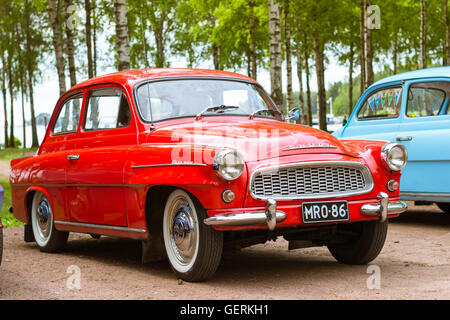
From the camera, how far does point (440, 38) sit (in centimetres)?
3672

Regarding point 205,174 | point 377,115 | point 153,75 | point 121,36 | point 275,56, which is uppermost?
point 121,36

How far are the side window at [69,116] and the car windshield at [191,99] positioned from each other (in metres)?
1.30

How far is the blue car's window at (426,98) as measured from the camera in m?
8.84

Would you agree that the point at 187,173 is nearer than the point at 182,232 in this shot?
Yes

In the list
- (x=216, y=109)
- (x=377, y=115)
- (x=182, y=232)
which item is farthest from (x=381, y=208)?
(x=377, y=115)

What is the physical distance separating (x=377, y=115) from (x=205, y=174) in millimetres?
5087

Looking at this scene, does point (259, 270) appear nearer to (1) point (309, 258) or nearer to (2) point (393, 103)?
(1) point (309, 258)

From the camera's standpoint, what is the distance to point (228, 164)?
511cm

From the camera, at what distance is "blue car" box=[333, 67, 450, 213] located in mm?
8539

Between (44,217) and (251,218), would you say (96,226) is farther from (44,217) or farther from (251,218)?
(251,218)

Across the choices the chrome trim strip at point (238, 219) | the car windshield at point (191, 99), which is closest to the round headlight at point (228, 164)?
the chrome trim strip at point (238, 219)

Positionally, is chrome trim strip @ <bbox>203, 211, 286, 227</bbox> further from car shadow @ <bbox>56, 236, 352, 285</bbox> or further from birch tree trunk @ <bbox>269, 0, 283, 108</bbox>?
birch tree trunk @ <bbox>269, 0, 283, 108</bbox>

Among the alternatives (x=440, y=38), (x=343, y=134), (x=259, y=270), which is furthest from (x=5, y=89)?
(x=259, y=270)

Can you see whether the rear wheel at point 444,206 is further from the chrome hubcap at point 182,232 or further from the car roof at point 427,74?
the chrome hubcap at point 182,232
